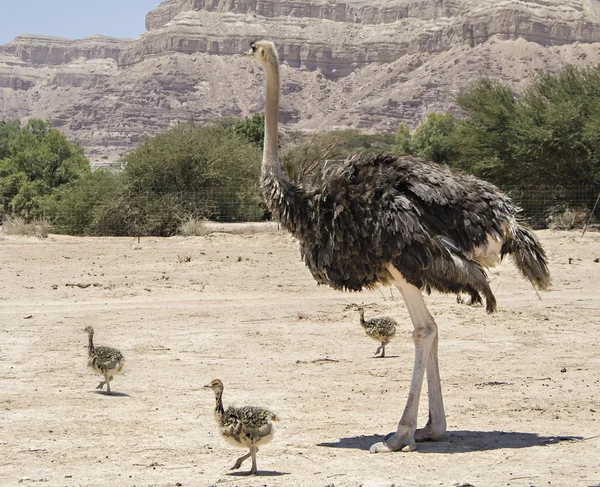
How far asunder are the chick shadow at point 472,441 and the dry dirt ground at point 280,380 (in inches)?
0.9

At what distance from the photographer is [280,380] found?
30.6 ft

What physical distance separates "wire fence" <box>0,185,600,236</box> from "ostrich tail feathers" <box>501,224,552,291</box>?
18.5 m

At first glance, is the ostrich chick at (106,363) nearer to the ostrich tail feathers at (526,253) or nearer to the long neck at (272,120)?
the long neck at (272,120)

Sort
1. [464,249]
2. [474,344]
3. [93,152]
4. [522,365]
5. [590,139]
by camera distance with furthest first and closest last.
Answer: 1. [93,152]
2. [590,139]
3. [474,344]
4. [522,365]
5. [464,249]

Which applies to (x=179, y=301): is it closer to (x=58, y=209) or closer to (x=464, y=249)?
(x=464, y=249)

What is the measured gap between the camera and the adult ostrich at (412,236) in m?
6.93

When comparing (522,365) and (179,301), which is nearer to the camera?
(522,365)

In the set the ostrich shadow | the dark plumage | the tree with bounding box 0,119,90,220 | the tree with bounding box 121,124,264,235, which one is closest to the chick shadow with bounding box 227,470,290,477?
the dark plumage

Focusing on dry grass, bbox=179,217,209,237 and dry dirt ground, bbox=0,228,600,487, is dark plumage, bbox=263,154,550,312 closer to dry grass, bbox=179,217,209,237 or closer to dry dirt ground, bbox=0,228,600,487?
dry dirt ground, bbox=0,228,600,487

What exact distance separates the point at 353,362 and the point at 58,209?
19.8m

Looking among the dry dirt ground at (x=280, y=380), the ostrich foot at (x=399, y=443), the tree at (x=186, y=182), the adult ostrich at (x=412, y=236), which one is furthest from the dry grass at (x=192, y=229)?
the ostrich foot at (x=399, y=443)

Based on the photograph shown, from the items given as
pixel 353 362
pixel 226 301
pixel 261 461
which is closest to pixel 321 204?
pixel 261 461

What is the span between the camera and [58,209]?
1132 inches

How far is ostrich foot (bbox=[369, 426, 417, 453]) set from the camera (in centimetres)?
673
